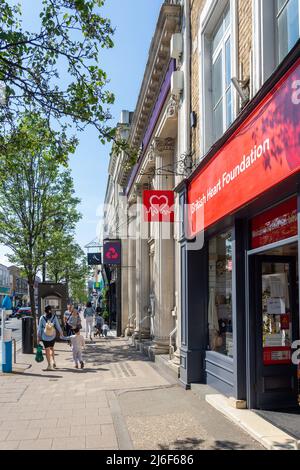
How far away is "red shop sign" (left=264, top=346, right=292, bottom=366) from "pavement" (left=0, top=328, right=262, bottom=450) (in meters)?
1.08

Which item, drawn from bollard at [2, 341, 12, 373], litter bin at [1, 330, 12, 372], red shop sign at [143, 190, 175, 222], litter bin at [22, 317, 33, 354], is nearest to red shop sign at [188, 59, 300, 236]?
red shop sign at [143, 190, 175, 222]

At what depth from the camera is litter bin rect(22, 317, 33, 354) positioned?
16109mm

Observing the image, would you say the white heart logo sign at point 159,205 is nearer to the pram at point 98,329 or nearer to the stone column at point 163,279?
the stone column at point 163,279

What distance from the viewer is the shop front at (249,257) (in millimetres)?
5547

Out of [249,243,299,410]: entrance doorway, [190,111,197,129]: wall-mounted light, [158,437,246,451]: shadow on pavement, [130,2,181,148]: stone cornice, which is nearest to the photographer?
[158,437,246,451]: shadow on pavement

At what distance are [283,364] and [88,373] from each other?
6151 mm

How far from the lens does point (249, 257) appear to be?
23.4 feet

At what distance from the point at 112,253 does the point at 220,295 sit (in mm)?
15096

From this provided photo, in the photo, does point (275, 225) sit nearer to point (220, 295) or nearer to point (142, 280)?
point (220, 295)

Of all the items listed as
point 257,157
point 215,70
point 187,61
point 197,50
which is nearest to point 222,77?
point 215,70

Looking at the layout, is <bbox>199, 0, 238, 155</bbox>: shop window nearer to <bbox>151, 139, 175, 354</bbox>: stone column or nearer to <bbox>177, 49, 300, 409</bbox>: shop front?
<bbox>177, 49, 300, 409</bbox>: shop front

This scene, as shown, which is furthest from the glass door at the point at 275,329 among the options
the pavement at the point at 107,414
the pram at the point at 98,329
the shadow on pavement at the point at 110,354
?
the pram at the point at 98,329

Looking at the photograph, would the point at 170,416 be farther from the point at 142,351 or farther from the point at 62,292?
the point at 62,292

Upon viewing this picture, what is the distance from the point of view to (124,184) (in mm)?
25250
